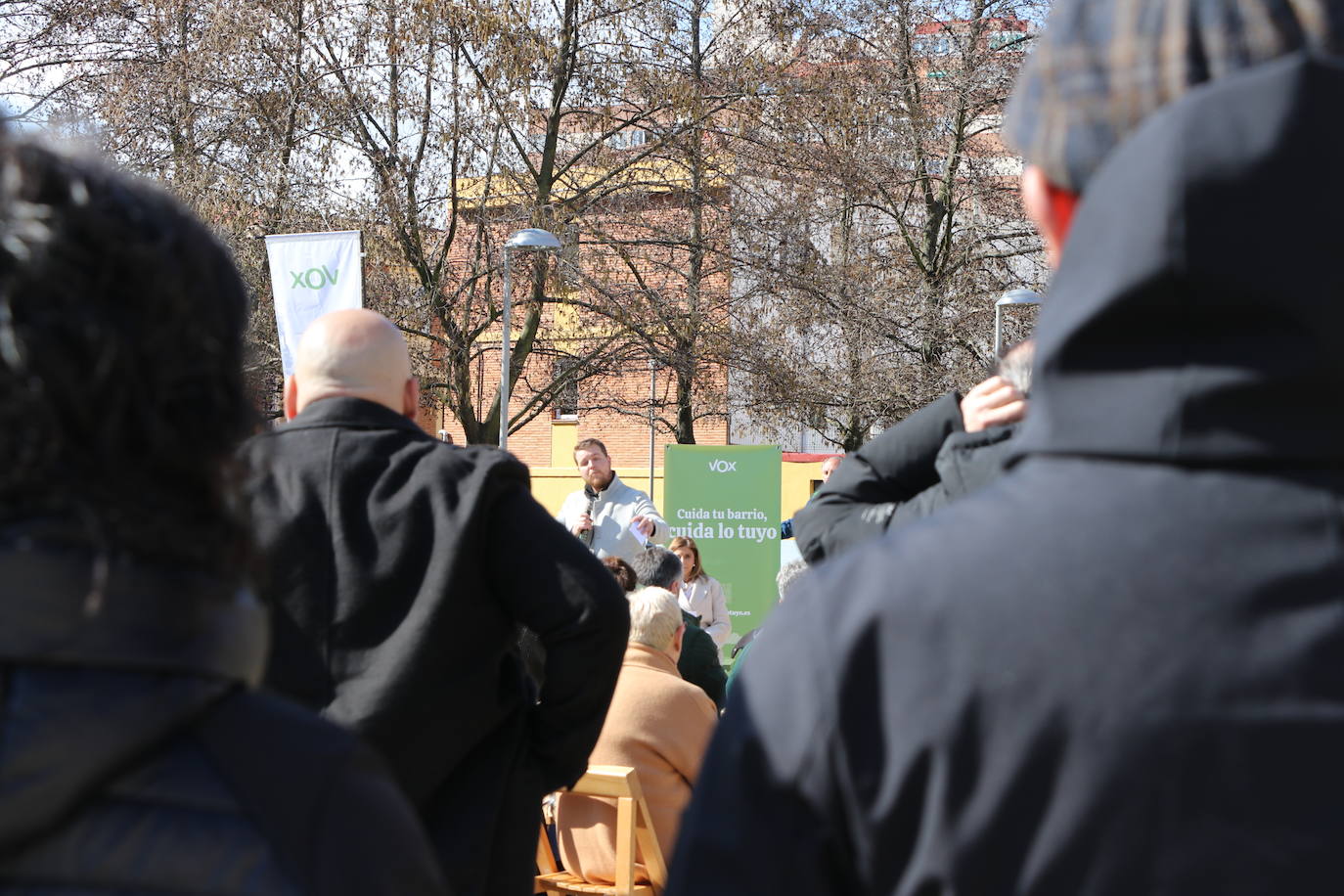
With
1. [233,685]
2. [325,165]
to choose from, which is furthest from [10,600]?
[325,165]

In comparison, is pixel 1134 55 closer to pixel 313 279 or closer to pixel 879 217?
pixel 313 279

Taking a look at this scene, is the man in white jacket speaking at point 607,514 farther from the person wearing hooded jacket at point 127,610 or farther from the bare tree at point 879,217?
the bare tree at point 879,217

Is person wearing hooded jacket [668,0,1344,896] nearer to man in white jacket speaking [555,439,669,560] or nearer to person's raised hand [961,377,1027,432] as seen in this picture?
person's raised hand [961,377,1027,432]

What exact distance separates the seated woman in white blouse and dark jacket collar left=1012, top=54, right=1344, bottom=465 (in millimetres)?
7182

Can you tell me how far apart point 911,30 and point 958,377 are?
18.1ft

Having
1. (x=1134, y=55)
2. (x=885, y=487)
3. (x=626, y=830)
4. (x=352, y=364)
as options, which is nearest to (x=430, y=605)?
(x=352, y=364)

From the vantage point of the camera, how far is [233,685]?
984 mm

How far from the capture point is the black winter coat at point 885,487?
8.79 ft

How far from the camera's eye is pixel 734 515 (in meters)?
12.3

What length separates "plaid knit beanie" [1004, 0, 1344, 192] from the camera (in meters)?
1.08

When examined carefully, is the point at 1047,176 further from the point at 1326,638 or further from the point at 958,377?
the point at 958,377

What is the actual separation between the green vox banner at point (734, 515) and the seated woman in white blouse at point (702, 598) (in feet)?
11.6

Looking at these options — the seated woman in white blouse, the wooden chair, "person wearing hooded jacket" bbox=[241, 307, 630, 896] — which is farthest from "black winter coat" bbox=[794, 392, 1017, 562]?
the seated woman in white blouse

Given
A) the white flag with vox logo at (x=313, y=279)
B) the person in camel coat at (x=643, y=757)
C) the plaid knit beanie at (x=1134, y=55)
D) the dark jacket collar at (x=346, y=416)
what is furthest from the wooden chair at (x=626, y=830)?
the white flag with vox logo at (x=313, y=279)
